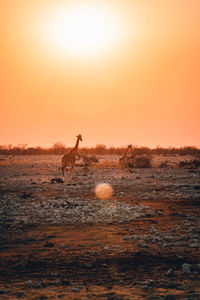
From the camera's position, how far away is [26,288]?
7.63 m

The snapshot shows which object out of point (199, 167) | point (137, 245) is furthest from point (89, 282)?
point (199, 167)

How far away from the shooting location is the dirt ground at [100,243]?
7562 mm

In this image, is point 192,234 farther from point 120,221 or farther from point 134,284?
point 134,284

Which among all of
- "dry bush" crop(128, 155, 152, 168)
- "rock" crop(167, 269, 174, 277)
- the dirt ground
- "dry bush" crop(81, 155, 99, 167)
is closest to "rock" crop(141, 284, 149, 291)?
the dirt ground

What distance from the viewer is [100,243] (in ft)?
34.3

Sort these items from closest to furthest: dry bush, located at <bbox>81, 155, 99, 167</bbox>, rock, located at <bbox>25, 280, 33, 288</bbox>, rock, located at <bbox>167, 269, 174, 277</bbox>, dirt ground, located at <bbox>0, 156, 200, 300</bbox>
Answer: dirt ground, located at <bbox>0, 156, 200, 300</bbox> → rock, located at <bbox>25, 280, 33, 288</bbox> → rock, located at <bbox>167, 269, 174, 277</bbox> → dry bush, located at <bbox>81, 155, 99, 167</bbox>

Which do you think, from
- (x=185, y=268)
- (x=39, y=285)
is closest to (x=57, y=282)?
(x=39, y=285)

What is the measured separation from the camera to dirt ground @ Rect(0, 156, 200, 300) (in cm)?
756

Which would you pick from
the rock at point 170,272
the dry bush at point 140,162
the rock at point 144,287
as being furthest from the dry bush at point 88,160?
the rock at point 144,287

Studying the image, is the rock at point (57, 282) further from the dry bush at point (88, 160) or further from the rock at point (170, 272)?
the dry bush at point (88, 160)

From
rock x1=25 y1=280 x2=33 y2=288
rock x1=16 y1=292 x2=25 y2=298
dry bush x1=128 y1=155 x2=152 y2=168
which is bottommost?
rock x1=16 y1=292 x2=25 y2=298

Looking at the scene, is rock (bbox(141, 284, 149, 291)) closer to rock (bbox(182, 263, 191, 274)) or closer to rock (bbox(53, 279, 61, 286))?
rock (bbox(182, 263, 191, 274))

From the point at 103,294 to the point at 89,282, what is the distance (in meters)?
0.75

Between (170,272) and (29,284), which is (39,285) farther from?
(170,272)
